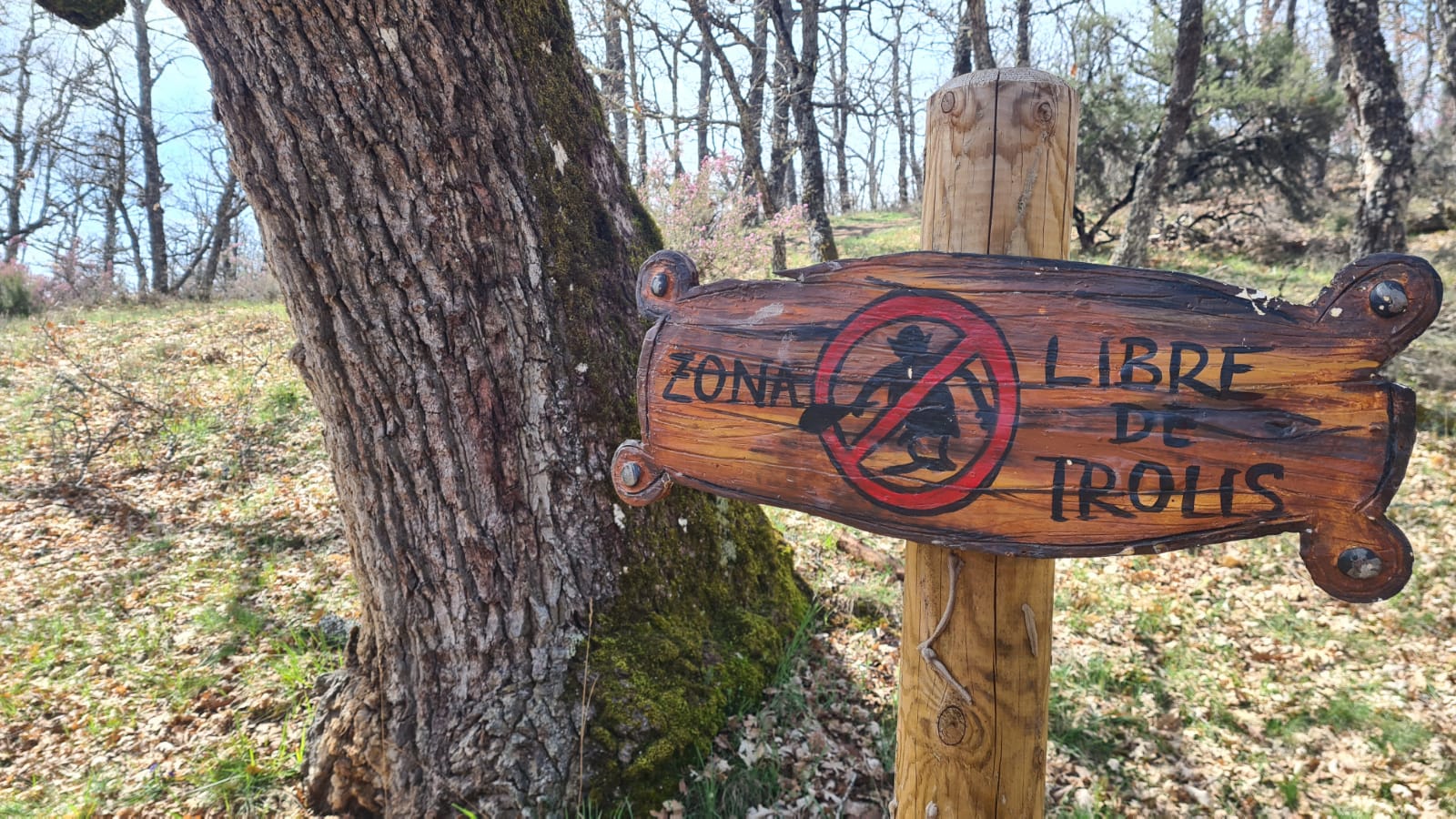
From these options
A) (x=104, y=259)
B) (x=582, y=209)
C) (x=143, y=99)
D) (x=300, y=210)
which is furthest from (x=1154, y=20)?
(x=104, y=259)

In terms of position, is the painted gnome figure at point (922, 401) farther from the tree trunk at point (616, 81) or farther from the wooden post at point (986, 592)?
the tree trunk at point (616, 81)

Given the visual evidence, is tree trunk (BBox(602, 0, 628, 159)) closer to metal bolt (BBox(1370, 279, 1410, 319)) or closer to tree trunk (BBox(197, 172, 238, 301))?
tree trunk (BBox(197, 172, 238, 301))

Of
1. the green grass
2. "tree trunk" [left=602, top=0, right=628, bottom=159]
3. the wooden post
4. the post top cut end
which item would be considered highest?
"tree trunk" [left=602, top=0, right=628, bottom=159]

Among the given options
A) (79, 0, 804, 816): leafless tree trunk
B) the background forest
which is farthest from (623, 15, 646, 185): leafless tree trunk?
(79, 0, 804, 816): leafless tree trunk

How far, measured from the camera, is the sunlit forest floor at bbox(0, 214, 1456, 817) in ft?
8.27

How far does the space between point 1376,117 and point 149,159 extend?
18770mm

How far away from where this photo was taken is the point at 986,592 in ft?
5.14

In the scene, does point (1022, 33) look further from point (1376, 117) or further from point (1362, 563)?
point (1362, 563)

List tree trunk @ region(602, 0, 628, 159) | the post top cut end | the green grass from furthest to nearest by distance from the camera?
tree trunk @ region(602, 0, 628, 159) → the green grass → the post top cut end

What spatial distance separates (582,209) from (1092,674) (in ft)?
9.49

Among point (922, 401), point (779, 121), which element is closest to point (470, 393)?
point (922, 401)

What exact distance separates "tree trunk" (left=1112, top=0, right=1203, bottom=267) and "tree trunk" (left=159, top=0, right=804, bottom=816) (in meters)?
6.79

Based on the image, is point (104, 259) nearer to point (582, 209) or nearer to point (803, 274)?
point (582, 209)

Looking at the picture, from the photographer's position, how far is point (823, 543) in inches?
161
